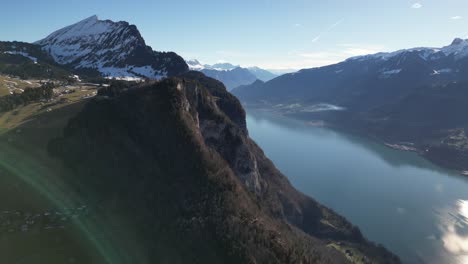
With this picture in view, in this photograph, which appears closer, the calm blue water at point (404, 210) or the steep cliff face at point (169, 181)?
the steep cliff face at point (169, 181)

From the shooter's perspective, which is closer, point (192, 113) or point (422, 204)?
point (192, 113)

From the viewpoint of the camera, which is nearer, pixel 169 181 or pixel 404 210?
pixel 169 181

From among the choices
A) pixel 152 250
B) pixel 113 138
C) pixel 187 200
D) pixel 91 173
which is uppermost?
pixel 113 138

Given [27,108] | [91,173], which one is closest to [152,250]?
[91,173]

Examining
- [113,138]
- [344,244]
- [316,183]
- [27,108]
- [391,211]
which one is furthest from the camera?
[316,183]

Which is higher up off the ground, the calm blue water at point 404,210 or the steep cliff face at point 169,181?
the steep cliff face at point 169,181

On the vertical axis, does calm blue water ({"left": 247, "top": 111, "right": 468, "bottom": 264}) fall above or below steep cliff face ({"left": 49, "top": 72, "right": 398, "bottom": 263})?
below

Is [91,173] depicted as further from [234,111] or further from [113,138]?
[234,111]

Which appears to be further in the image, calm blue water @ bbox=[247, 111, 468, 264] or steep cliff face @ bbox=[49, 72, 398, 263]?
calm blue water @ bbox=[247, 111, 468, 264]
